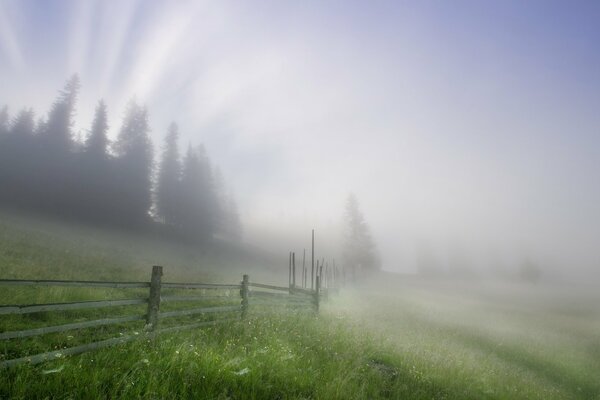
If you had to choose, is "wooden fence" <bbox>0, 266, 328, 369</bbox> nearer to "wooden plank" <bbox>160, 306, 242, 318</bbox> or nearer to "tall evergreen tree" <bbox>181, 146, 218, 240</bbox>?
"wooden plank" <bbox>160, 306, 242, 318</bbox>

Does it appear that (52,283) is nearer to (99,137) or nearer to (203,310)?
(203,310)

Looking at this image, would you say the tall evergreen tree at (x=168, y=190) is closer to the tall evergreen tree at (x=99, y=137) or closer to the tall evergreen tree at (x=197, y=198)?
the tall evergreen tree at (x=197, y=198)

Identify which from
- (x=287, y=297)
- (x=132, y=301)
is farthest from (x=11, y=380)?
(x=287, y=297)

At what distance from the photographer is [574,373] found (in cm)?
1514

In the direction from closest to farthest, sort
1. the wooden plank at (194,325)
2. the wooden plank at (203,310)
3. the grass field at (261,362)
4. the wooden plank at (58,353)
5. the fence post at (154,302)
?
the wooden plank at (58,353) → the grass field at (261,362) → the fence post at (154,302) → the wooden plank at (194,325) → the wooden plank at (203,310)

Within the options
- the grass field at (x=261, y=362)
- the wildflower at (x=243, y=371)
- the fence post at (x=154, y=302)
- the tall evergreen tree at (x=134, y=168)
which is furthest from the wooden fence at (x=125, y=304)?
the tall evergreen tree at (x=134, y=168)

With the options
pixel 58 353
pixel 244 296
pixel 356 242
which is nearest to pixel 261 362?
pixel 58 353

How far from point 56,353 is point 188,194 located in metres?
40.9

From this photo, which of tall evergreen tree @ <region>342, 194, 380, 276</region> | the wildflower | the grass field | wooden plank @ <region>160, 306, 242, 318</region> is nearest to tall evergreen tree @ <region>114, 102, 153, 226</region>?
the grass field

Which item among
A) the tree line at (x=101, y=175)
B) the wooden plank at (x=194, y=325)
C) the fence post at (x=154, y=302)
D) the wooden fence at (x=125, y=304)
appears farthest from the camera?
the tree line at (x=101, y=175)

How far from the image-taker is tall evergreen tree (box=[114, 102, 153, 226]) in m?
38.8

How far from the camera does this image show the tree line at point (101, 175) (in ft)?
120

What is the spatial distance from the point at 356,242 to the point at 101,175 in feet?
119

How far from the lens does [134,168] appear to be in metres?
39.4
